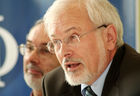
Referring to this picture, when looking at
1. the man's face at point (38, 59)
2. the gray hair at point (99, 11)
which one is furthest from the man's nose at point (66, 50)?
the man's face at point (38, 59)

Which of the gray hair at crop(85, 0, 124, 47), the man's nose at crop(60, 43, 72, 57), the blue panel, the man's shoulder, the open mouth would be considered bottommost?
the blue panel

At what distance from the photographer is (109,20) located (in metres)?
1.38

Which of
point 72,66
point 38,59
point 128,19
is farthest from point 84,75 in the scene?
point 128,19

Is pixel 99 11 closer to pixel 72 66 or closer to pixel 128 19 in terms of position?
pixel 72 66

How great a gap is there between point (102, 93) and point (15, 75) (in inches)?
58.2

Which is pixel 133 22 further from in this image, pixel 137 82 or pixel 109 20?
pixel 137 82

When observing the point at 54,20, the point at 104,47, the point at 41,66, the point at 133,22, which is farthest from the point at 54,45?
A: the point at 133,22

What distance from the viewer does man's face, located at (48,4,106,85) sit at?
134 cm

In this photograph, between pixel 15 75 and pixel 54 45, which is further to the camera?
pixel 15 75

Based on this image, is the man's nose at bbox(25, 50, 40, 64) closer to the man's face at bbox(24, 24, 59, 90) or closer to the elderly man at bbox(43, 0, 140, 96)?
the man's face at bbox(24, 24, 59, 90)

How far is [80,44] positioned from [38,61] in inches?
31.4

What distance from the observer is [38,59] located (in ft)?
6.86

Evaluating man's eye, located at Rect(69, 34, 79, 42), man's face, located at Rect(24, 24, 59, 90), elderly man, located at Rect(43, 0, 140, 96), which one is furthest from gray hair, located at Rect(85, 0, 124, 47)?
man's face, located at Rect(24, 24, 59, 90)

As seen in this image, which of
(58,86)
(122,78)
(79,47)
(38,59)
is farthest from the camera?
(38,59)
